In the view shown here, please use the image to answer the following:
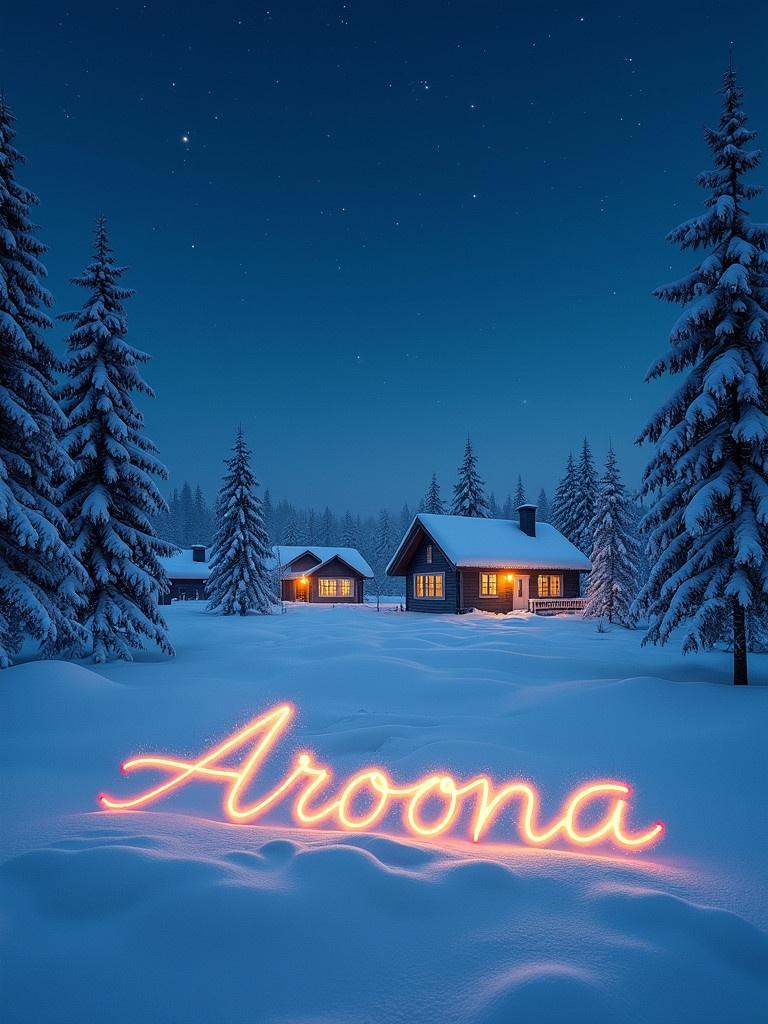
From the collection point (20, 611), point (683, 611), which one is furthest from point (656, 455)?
point (20, 611)

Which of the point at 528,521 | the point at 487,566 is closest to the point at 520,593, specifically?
the point at 487,566

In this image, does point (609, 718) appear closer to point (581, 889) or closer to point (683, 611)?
point (683, 611)

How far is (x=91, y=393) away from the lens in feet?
44.7

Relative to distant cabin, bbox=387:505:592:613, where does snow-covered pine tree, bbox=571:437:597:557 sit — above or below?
above

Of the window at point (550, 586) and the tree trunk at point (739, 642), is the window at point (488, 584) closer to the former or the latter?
the window at point (550, 586)

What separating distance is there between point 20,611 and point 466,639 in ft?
39.4

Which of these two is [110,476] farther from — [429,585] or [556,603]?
[556,603]

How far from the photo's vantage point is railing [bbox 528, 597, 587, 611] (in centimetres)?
3123

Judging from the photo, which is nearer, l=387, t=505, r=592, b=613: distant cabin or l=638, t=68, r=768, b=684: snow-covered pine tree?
l=638, t=68, r=768, b=684: snow-covered pine tree

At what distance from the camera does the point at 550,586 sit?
1337 inches

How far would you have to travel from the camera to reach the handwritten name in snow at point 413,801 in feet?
15.3

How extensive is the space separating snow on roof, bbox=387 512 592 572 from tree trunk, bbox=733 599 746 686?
65.1ft

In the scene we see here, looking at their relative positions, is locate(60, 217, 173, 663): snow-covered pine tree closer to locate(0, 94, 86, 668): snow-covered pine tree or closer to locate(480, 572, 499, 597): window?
locate(0, 94, 86, 668): snow-covered pine tree

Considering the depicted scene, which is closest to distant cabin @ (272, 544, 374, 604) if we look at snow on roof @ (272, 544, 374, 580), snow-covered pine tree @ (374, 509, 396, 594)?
snow on roof @ (272, 544, 374, 580)
